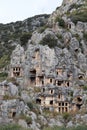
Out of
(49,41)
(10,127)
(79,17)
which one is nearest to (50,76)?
(49,41)

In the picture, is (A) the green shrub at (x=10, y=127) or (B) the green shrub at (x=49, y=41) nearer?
(A) the green shrub at (x=10, y=127)

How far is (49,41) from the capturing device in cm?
12762

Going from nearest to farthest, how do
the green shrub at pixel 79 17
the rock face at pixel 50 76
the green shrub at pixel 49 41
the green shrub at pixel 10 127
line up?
1. the green shrub at pixel 10 127
2. the rock face at pixel 50 76
3. the green shrub at pixel 49 41
4. the green shrub at pixel 79 17

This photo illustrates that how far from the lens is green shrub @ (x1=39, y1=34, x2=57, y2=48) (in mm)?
127938

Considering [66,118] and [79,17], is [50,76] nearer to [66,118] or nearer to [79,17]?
[66,118]

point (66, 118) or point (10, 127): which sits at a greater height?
point (10, 127)

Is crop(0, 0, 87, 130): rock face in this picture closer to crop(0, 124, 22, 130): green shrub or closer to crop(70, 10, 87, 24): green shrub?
crop(70, 10, 87, 24): green shrub

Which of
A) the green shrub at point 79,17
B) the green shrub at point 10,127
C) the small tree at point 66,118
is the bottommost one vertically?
the small tree at point 66,118

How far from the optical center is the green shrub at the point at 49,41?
420 feet

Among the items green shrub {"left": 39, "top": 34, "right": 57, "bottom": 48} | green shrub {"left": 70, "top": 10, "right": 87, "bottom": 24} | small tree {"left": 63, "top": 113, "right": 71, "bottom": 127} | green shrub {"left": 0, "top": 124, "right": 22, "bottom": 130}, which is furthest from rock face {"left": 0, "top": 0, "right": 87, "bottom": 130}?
green shrub {"left": 0, "top": 124, "right": 22, "bottom": 130}

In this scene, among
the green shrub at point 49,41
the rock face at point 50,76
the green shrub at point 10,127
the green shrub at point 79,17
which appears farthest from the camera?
the green shrub at point 79,17

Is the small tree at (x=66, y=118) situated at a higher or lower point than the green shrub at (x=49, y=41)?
lower

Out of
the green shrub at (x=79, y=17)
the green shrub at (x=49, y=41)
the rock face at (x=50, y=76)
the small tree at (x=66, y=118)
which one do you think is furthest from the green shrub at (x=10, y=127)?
the green shrub at (x=79, y=17)

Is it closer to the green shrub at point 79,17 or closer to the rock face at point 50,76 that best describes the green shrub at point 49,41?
the rock face at point 50,76
